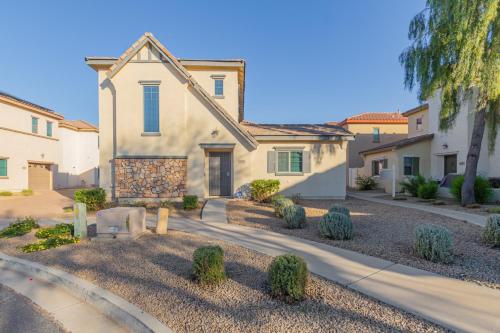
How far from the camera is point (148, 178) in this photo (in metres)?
12.7

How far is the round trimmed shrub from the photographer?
132 inches

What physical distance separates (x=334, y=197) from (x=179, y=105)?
9.57 meters

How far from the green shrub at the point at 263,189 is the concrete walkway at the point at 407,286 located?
6767mm

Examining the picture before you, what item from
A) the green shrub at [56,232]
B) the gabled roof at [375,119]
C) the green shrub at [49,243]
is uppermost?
the gabled roof at [375,119]

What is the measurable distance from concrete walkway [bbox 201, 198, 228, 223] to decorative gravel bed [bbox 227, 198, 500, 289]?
27cm

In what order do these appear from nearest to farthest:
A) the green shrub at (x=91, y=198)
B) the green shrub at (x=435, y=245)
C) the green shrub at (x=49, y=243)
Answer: the green shrub at (x=435, y=245) → the green shrub at (x=49, y=243) → the green shrub at (x=91, y=198)

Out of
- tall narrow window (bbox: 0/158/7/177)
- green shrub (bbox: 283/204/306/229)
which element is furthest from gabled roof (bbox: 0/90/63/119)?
green shrub (bbox: 283/204/306/229)

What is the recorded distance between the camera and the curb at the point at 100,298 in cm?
301

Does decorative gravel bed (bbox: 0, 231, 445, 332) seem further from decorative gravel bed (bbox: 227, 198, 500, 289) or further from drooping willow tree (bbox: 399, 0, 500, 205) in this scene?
drooping willow tree (bbox: 399, 0, 500, 205)

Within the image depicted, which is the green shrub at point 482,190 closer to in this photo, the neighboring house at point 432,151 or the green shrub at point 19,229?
the neighboring house at point 432,151

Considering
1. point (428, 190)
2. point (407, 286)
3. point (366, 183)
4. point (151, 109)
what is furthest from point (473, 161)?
point (151, 109)

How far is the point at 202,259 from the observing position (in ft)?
12.9

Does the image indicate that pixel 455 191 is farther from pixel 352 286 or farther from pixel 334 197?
Result: pixel 352 286

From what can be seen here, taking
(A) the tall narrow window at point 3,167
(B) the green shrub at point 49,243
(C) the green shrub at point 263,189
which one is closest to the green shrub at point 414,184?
(C) the green shrub at point 263,189
